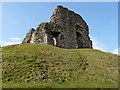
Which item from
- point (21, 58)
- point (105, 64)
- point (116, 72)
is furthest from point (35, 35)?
point (116, 72)

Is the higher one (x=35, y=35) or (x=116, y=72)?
(x=35, y=35)

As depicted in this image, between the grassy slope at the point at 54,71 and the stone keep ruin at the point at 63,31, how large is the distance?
53.0 feet

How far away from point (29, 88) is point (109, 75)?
10.9 metres

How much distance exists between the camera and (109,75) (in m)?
18.2

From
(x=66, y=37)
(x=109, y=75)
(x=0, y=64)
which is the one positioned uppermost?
(x=66, y=37)

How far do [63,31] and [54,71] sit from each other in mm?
27184

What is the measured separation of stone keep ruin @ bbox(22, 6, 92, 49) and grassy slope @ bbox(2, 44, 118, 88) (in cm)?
1615

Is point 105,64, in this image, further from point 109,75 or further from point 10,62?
point 10,62

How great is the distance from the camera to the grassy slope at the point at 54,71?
1433cm

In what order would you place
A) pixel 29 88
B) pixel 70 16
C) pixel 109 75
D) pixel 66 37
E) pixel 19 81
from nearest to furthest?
pixel 29 88
pixel 19 81
pixel 109 75
pixel 66 37
pixel 70 16

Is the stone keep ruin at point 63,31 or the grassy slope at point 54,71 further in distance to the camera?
the stone keep ruin at point 63,31

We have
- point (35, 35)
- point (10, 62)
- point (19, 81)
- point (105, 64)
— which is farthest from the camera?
point (35, 35)

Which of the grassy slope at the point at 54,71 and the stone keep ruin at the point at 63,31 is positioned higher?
the stone keep ruin at the point at 63,31

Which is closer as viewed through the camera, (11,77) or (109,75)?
(11,77)
